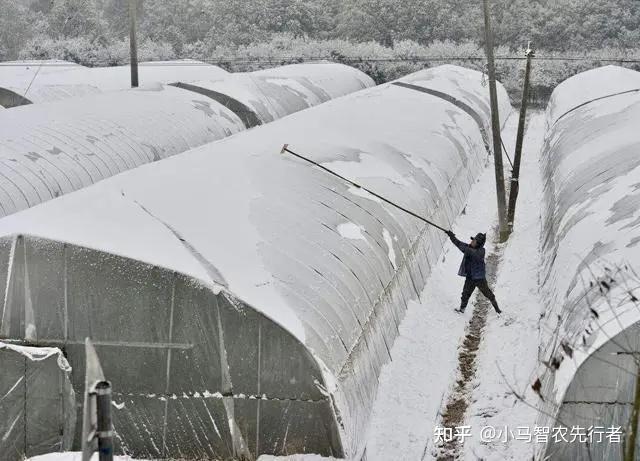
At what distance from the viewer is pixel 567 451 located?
8.71 metres

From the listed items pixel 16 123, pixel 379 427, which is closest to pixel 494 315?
pixel 379 427

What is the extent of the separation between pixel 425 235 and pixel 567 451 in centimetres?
679

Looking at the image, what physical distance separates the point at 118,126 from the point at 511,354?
1077cm

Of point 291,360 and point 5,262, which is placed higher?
point 5,262

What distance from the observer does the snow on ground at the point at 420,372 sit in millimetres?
10133

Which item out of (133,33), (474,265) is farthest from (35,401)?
(133,33)

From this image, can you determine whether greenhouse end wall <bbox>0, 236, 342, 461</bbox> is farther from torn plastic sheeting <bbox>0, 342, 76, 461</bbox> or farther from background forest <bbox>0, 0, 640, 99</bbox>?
background forest <bbox>0, 0, 640, 99</bbox>

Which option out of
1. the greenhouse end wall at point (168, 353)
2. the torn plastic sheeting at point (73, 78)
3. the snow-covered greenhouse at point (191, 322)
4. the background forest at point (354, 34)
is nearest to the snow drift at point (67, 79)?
the torn plastic sheeting at point (73, 78)

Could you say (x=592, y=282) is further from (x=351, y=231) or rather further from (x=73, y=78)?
(x=73, y=78)

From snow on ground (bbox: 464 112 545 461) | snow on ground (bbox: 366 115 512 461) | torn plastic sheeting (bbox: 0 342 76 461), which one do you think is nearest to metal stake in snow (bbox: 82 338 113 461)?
snow on ground (bbox: 464 112 545 461)

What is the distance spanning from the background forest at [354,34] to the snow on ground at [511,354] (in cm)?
3041

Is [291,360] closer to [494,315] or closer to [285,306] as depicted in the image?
[285,306]

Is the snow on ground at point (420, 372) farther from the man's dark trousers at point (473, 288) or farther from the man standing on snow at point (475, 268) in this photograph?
the man standing on snow at point (475, 268)

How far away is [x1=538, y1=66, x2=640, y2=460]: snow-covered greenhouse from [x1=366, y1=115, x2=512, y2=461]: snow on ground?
63.3 inches
